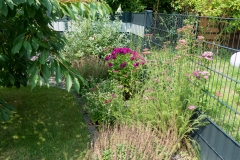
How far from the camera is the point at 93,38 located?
6086 millimetres

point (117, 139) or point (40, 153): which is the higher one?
point (117, 139)

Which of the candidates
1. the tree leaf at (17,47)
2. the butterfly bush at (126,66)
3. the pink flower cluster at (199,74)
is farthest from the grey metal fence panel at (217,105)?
the tree leaf at (17,47)

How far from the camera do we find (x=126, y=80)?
4.41m

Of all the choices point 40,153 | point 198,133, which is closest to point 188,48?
point 198,133

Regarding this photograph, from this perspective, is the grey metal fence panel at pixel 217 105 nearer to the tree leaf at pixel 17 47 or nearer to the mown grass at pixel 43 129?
the mown grass at pixel 43 129

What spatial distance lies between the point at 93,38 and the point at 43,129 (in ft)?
10.3

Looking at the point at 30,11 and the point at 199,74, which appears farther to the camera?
the point at 199,74

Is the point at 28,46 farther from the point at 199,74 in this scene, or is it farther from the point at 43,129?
the point at 43,129

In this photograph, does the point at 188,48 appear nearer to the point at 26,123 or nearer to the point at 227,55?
the point at 227,55

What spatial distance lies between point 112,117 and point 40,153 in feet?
3.51

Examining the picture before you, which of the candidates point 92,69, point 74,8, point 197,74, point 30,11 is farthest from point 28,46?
point 92,69

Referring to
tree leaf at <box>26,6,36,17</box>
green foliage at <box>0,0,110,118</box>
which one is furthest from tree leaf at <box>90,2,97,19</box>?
tree leaf at <box>26,6,36,17</box>

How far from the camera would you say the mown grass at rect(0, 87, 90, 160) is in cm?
296

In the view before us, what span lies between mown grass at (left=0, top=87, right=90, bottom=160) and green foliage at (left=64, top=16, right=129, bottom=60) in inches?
65.6
